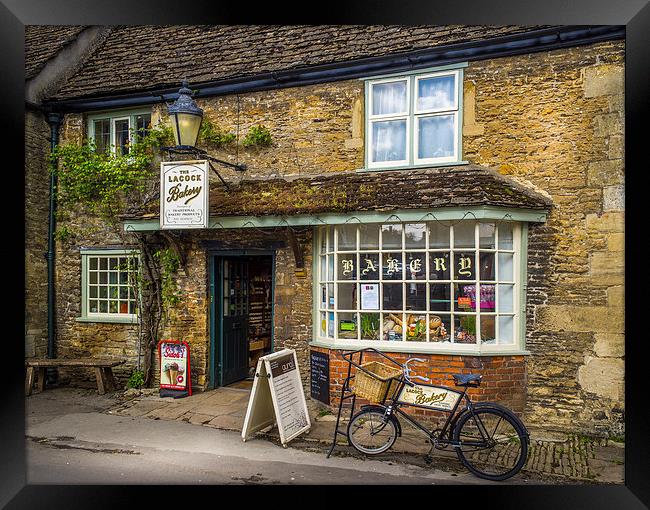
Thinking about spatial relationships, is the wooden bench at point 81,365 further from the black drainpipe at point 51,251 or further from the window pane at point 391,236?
the window pane at point 391,236

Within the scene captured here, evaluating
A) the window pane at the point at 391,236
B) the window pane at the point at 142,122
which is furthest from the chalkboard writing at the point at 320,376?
the window pane at the point at 142,122

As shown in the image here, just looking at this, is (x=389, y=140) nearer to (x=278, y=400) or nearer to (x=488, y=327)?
(x=488, y=327)

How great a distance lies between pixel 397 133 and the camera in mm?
7875

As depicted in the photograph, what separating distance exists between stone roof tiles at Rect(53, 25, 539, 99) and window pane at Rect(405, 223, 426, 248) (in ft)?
8.55

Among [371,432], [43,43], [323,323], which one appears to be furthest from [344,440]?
[43,43]

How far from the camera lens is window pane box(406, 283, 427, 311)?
23.8 feet

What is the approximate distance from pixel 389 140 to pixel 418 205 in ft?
5.21

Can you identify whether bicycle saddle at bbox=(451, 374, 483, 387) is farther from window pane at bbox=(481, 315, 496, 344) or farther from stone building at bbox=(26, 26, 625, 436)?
window pane at bbox=(481, 315, 496, 344)

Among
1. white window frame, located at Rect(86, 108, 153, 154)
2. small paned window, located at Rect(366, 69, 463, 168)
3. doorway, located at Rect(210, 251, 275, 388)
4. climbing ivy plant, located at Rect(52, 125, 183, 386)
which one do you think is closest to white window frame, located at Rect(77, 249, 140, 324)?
climbing ivy plant, located at Rect(52, 125, 183, 386)

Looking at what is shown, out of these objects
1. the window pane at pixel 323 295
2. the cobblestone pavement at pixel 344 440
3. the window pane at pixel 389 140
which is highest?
the window pane at pixel 389 140

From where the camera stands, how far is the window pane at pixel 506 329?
714cm

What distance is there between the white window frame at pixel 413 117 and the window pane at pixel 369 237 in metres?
1.02

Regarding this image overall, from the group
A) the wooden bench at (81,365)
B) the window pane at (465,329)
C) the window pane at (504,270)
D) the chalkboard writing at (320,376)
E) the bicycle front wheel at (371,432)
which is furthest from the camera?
the wooden bench at (81,365)

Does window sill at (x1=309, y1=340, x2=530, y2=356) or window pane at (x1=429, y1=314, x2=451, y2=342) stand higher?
window pane at (x1=429, y1=314, x2=451, y2=342)
